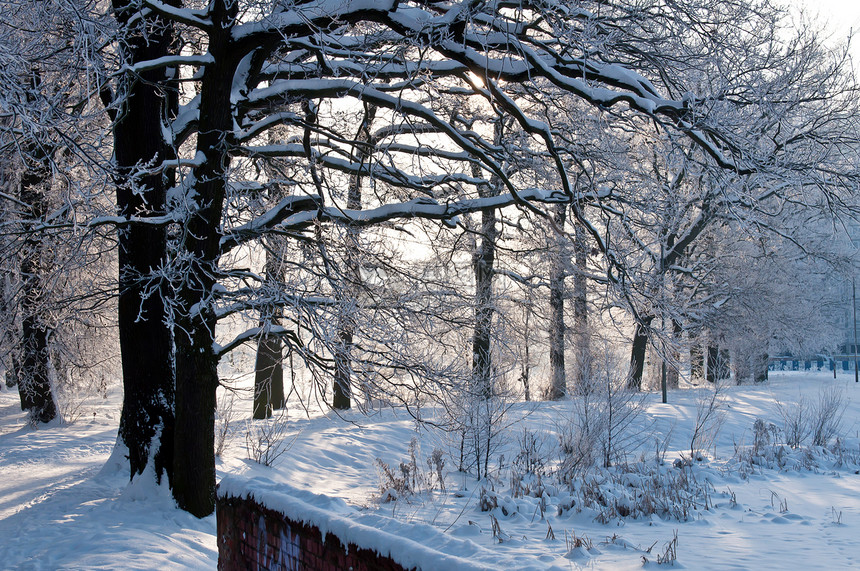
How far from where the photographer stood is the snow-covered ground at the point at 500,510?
596cm

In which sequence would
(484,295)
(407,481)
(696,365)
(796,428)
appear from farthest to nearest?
1. (696,365)
2. (484,295)
3. (796,428)
4. (407,481)

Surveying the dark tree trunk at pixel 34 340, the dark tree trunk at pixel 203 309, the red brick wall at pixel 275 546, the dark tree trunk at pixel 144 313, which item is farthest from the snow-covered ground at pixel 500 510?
the dark tree trunk at pixel 34 340

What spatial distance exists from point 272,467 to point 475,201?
5.37 meters

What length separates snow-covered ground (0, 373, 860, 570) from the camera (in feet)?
19.6

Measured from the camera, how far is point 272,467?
34.9 ft

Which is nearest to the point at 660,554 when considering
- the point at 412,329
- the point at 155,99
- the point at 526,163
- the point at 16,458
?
the point at 412,329

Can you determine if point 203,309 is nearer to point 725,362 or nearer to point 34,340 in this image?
point 34,340

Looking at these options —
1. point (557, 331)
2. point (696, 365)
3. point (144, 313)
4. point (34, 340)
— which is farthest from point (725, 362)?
point (144, 313)

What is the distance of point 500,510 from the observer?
8.00 meters

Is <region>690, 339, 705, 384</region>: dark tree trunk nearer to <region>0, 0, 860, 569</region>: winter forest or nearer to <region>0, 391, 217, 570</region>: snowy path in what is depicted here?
<region>0, 0, 860, 569</region>: winter forest

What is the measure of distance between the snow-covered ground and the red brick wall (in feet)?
1.12

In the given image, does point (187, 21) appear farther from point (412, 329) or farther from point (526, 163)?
point (526, 163)

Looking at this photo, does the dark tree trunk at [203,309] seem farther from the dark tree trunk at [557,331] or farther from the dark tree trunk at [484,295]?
the dark tree trunk at [557,331]

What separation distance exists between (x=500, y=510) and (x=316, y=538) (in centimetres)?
431
